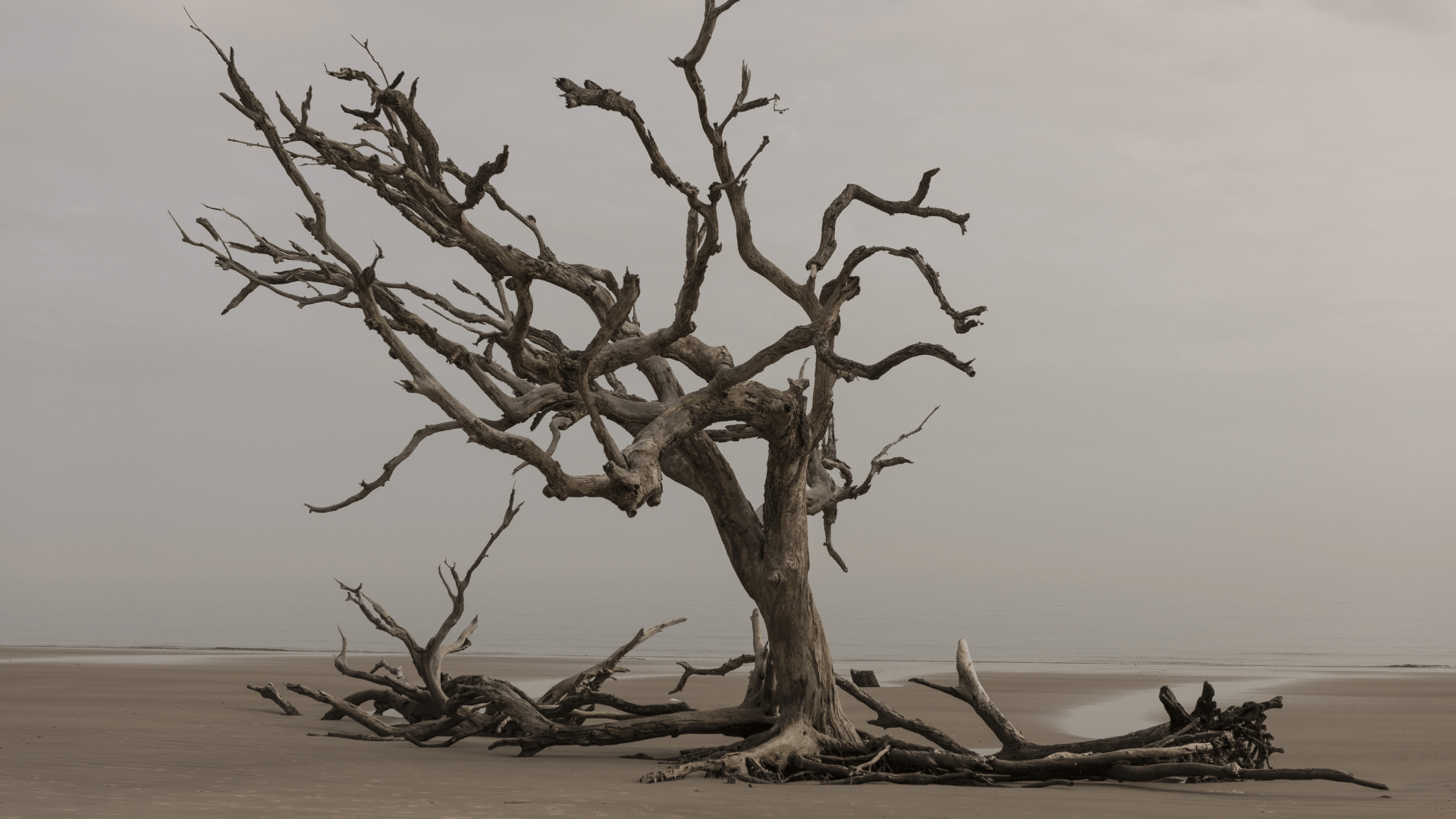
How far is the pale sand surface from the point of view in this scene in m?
7.02

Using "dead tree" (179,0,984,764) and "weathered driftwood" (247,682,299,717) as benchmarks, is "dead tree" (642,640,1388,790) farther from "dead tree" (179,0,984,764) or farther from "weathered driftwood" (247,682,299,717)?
"weathered driftwood" (247,682,299,717)

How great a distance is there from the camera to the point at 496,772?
861 centimetres

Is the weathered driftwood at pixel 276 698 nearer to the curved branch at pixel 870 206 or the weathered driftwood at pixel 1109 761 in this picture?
the weathered driftwood at pixel 1109 761

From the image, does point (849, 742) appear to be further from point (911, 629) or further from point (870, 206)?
point (911, 629)

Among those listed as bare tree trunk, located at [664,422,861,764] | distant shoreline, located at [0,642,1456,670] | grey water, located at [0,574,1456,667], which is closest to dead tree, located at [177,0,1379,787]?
bare tree trunk, located at [664,422,861,764]

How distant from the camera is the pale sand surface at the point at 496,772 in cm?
702

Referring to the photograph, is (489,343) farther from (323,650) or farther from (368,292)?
(323,650)

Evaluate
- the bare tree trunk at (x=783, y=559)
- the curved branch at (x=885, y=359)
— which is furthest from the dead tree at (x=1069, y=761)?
the curved branch at (x=885, y=359)

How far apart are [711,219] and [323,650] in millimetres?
26861

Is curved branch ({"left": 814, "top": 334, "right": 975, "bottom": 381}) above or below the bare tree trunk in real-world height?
above

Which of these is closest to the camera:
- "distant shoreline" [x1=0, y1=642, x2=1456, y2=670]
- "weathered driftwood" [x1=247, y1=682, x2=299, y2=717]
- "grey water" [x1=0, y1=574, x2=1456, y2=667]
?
"weathered driftwood" [x1=247, y1=682, x2=299, y2=717]

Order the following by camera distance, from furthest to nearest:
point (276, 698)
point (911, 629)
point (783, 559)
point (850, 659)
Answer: point (911, 629) < point (850, 659) < point (276, 698) < point (783, 559)

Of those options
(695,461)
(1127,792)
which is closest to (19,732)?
(695,461)

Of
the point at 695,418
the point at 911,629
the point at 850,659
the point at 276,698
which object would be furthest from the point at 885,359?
the point at 911,629
